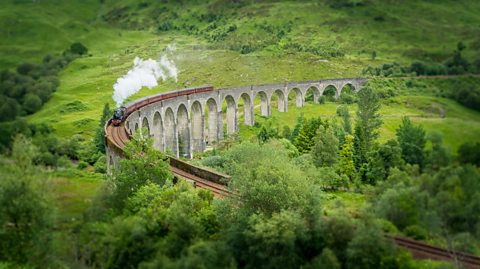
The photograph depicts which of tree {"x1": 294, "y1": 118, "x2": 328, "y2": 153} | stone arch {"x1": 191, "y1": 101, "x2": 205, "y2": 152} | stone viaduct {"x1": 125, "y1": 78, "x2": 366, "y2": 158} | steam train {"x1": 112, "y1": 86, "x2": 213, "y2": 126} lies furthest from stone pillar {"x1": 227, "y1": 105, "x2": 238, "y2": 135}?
tree {"x1": 294, "y1": 118, "x2": 328, "y2": 153}

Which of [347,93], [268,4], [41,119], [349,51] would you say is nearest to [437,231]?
[41,119]

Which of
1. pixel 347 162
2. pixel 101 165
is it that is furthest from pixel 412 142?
pixel 101 165

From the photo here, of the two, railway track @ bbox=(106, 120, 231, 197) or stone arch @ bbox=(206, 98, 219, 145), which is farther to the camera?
stone arch @ bbox=(206, 98, 219, 145)

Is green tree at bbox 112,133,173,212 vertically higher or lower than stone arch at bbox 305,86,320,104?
lower

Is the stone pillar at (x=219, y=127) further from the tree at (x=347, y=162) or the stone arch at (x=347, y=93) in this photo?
the stone arch at (x=347, y=93)

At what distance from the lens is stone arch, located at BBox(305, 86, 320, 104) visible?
118406 mm

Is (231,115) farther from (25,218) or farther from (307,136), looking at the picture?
(25,218)

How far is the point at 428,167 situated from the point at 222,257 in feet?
42.4

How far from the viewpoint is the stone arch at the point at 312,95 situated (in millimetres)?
118406

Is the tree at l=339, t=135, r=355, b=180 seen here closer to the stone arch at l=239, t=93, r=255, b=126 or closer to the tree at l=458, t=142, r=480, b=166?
the tree at l=458, t=142, r=480, b=166

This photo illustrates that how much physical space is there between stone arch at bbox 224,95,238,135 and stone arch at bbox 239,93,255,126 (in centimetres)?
441

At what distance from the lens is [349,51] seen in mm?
143000

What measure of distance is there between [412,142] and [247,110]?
5436 cm

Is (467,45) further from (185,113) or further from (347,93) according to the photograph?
(185,113)
